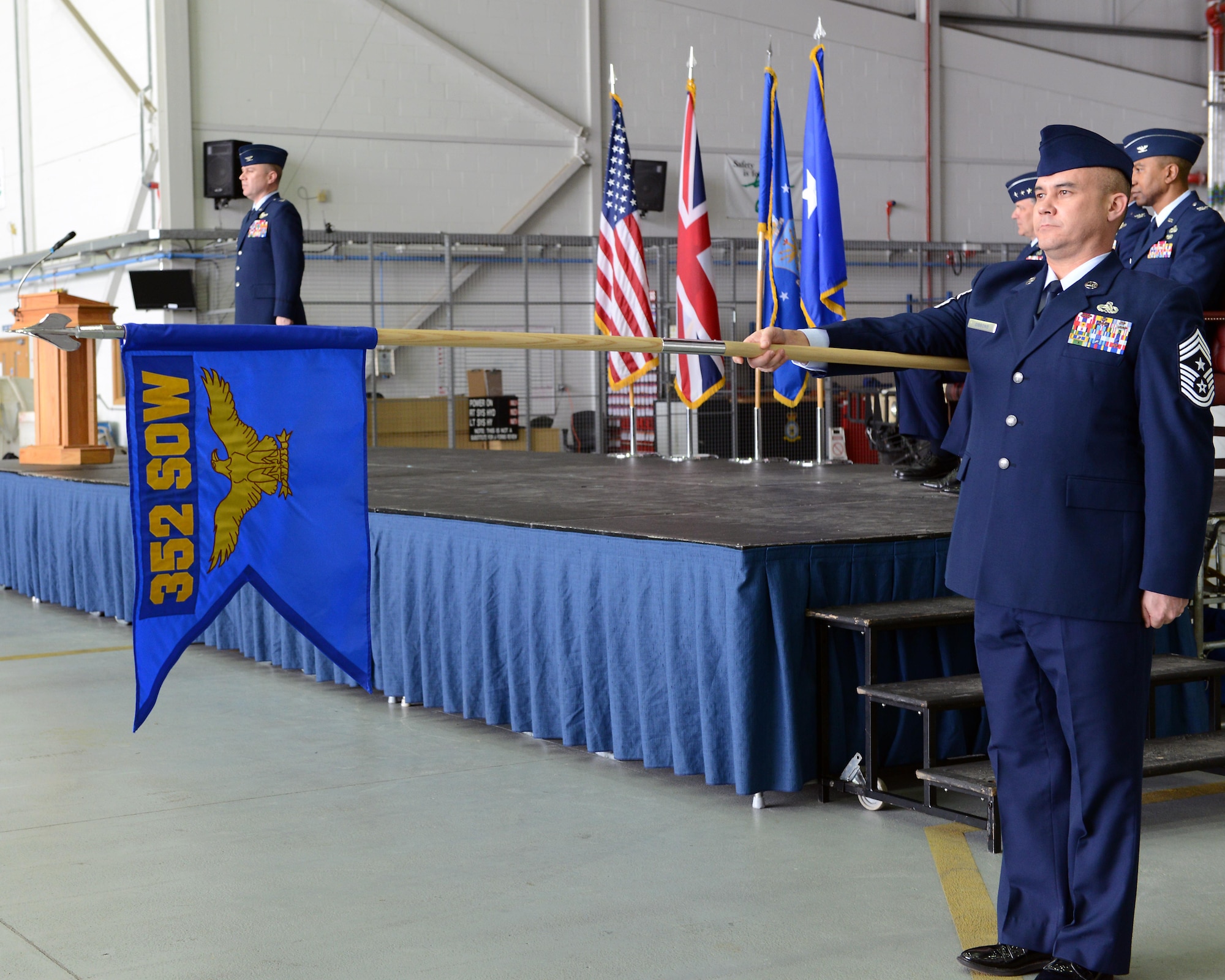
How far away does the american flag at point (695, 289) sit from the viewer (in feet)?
26.0

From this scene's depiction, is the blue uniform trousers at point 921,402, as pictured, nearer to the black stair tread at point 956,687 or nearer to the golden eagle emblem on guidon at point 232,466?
the black stair tread at point 956,687

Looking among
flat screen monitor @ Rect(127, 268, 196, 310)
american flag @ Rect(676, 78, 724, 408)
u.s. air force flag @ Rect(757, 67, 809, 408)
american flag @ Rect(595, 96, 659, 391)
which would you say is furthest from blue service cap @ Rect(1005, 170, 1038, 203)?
flat screen monitor @ Rect(127, 268, 196, 310)

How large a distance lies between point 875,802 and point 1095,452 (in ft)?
4.50

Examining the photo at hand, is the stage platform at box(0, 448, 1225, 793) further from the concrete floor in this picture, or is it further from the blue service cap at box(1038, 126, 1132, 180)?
the blue service cap at box(1038, 126, 1132, 180)

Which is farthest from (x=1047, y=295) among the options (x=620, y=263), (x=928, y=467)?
(x=620, y=263)

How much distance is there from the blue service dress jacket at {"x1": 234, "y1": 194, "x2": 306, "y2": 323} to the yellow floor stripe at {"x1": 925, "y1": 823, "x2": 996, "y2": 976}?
3912 millimetres

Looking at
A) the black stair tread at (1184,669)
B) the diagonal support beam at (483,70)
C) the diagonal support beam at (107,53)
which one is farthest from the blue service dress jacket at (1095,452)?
the diagonal support beam at (483,70)

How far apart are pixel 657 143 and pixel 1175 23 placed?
768cm

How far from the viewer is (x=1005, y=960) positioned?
2207 millimetres

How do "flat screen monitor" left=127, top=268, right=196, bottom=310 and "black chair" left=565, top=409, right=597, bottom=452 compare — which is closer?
"flat screen monitor" left=127, top=268, right=196, bottom=310

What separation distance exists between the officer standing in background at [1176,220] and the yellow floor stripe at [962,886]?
181cm

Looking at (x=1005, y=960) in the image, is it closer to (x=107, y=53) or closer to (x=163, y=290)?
(x=163, y=290)

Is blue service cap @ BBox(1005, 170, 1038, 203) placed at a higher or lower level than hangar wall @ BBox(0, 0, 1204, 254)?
lower

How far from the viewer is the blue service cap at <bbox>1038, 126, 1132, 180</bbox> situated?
81.0 inches
